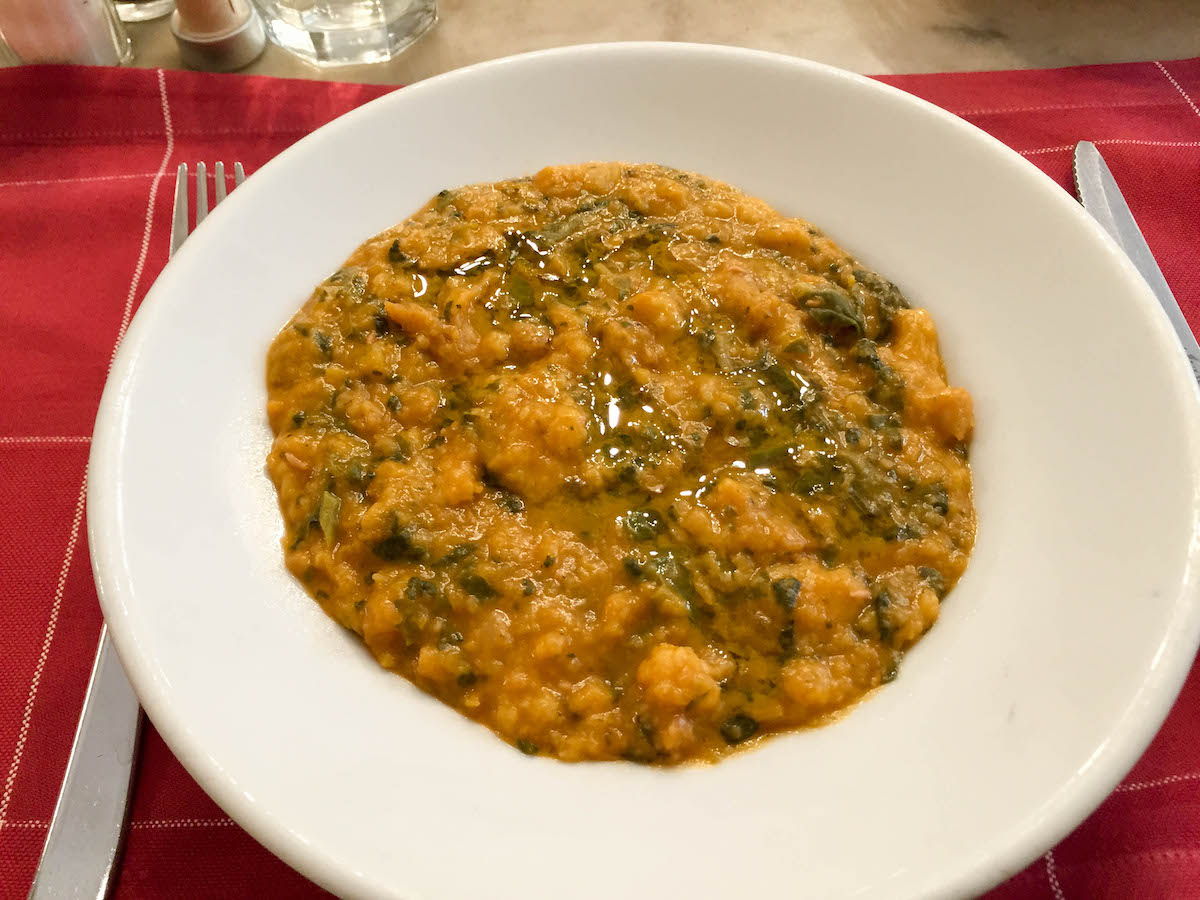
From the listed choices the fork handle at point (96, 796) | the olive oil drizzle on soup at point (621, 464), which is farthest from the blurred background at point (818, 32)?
the fork handle at point (96, 796)

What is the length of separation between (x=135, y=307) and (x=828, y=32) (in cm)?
362

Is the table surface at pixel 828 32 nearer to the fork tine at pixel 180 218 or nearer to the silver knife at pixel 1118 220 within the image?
the silver knife at pixel 1118 220

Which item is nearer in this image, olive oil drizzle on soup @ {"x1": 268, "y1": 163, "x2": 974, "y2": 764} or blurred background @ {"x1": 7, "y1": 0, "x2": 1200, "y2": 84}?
olive oil drizzle on soup @ {"x1": 268, "y1": 163, "x2": 974, "y2": 764}

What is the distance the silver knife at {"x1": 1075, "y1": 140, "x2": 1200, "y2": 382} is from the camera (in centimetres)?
292

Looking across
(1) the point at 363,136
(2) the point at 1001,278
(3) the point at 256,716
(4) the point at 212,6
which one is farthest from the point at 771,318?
(4) the point at 212,6

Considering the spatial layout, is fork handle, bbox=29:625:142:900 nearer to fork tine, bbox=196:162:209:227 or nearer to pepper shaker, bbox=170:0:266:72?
fork tine, bbox=196:162:209:227

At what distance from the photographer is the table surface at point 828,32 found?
4.39 metres

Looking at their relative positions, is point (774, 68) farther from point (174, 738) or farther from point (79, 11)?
point (79, 11)

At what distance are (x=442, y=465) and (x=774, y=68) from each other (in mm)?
1782

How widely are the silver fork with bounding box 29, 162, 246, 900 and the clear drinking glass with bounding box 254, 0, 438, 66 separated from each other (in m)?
3.14

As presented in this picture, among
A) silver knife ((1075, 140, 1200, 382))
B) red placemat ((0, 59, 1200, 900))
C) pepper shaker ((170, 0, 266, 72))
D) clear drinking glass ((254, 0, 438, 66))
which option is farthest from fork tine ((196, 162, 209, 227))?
silver knife ((1075, 140, 1200, 382))

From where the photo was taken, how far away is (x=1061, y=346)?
2.42 metres

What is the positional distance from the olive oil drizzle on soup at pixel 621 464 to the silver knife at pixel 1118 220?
3.07 feet

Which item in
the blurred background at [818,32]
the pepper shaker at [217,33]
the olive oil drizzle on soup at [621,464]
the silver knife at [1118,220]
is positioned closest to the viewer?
the olive oil drizzle on soup at [621,464]
